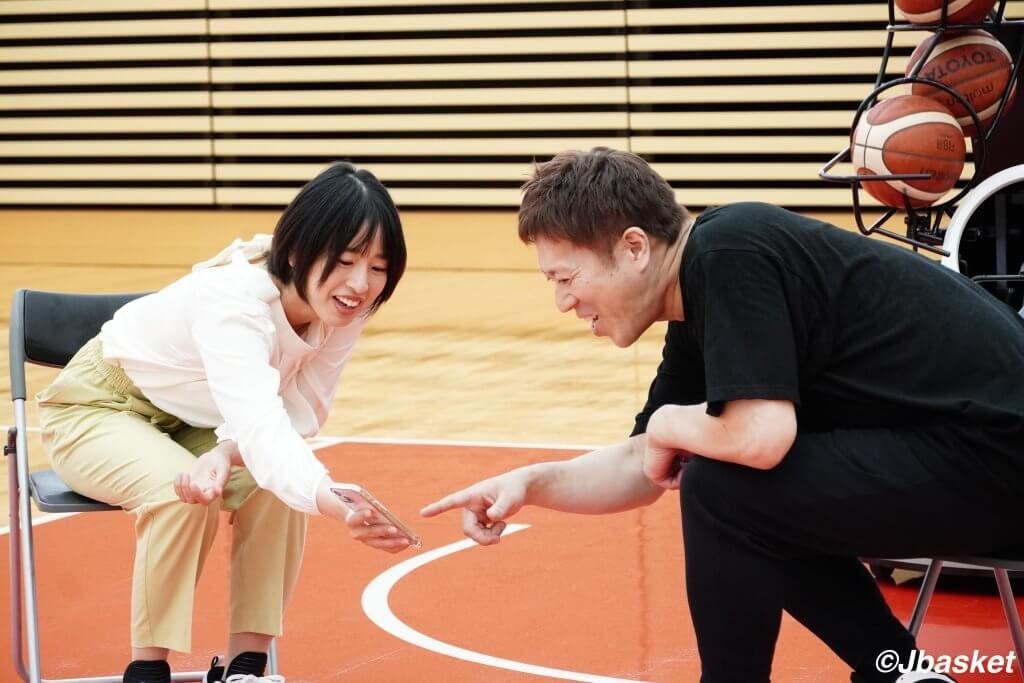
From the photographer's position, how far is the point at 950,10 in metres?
3.67

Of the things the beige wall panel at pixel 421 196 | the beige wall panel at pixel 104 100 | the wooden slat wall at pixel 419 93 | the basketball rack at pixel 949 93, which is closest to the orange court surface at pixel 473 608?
the basketball rack at pixel 949 93

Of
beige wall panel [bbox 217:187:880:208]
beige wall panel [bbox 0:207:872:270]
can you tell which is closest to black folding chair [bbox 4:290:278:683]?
beige wall panel [bbox 0:207:872:270]

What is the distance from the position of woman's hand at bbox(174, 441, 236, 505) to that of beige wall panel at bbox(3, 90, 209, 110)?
30.1ft

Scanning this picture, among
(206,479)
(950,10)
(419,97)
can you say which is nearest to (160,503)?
(206,479)

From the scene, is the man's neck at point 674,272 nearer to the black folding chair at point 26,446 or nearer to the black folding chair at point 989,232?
the black folding chair at point 26,446

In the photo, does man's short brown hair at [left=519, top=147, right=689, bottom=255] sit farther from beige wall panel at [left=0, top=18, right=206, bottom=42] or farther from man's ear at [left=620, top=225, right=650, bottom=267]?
beige wall panel at [left=0, top=18, right=206, bottom=42]

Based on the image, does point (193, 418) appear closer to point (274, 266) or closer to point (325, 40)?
point (274, 266)

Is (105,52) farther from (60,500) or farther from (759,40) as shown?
(60,500)

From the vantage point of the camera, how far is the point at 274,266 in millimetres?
2840

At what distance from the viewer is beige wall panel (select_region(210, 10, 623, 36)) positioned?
10781mm

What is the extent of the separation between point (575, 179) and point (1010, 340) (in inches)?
27.5

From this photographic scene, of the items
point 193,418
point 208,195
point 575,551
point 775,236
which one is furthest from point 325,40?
point 775,236

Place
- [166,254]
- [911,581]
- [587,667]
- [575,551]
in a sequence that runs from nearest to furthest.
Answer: [587,667], [911,581], [575,551], [166,254]

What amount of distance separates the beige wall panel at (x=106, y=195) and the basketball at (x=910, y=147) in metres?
8.40
